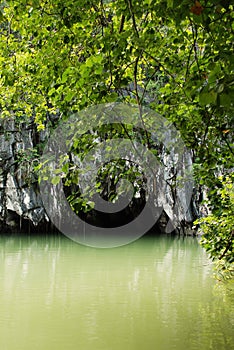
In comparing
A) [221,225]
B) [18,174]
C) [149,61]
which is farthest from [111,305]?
[18,174]

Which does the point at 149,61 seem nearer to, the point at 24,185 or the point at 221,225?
the point at 221,225

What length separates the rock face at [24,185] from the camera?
61.1 feet

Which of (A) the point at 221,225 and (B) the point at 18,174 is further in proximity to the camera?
(B) the point at 18,174

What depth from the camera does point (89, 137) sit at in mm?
3057

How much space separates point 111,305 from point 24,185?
42.8 feet

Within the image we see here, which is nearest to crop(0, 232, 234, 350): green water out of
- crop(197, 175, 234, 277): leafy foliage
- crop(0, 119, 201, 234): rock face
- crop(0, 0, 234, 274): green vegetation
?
crop(197, 175, 234, 277): leafy foliage

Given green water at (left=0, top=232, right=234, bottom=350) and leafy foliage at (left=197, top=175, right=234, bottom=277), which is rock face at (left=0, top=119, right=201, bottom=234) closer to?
green water at (left=0, top=232, right=234, bottom=350)

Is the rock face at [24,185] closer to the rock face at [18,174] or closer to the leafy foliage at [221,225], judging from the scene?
the rock face at [18,174]

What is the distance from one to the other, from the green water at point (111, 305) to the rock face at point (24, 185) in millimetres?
7131

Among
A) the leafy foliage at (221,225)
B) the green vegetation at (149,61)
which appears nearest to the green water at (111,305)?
the leafy foliage at (221,225)

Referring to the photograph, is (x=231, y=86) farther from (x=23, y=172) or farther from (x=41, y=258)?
(x=23, y=172)

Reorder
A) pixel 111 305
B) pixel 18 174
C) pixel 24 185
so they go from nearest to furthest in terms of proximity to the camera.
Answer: pixel 111 305
pixel 18 174
pixel 24 185

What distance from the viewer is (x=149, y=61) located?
13.7 ft

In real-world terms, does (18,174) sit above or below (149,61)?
above
